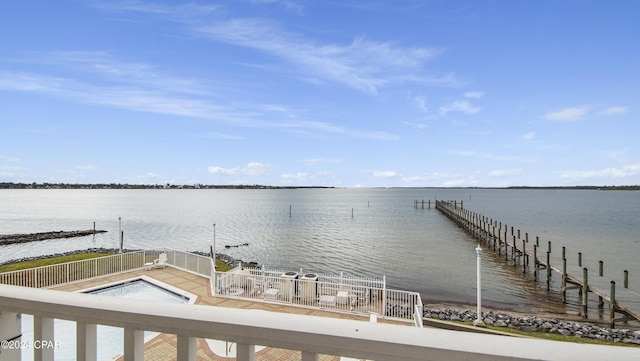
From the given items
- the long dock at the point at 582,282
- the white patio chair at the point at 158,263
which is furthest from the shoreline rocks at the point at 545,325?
the white patio chair at the point at 158,263

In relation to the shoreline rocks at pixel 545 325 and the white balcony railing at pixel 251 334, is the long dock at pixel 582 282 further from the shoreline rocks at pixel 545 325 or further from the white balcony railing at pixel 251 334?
the white balcony railing at pixel 251 334

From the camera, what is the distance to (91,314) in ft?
4.78

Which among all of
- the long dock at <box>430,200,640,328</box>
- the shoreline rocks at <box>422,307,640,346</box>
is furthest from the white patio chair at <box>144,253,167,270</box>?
the long dock at <box>430,200,640,328</box>

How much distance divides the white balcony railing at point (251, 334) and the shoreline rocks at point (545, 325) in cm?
1826

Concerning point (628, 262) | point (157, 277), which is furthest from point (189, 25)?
point (628, 262)

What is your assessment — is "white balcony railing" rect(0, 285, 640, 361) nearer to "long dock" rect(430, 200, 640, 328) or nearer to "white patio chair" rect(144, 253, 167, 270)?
"white patio chair" rect(144, 253, 167, 270)

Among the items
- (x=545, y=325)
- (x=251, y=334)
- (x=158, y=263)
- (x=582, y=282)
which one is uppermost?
(x=251, y=334)

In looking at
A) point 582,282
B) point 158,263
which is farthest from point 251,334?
point 582,282

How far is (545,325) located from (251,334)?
19988 mm

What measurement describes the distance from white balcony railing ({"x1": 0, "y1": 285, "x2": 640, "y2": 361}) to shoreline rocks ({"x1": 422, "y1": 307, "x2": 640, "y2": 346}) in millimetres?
18259

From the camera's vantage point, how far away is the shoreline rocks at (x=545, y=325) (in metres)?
15.2

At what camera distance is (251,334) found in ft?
4.12

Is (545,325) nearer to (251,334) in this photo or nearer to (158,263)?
(251,334)

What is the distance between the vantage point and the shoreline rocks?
50.0ft
